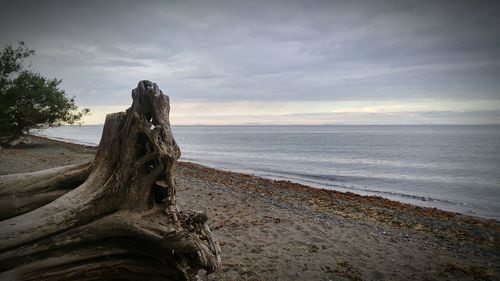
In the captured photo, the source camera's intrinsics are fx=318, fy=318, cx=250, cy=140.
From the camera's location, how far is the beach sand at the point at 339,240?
6991 millimetres

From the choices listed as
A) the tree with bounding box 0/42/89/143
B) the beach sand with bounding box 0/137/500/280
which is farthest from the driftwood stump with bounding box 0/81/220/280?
the tree with bounding box 0/42/89/143

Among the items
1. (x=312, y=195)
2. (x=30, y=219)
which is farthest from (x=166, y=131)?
(x=312, y=195)

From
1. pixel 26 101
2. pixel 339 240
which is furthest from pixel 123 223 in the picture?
pixel 26 101

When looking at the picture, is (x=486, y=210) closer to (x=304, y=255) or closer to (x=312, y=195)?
(x=312, y=195)

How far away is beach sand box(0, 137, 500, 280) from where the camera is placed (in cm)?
699

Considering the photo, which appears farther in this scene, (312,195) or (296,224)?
(312,195)

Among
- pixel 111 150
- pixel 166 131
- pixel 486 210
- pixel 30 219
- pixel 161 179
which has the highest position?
pixel 166 131

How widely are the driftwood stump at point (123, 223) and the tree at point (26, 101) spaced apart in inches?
962

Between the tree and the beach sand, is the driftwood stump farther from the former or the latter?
the tree

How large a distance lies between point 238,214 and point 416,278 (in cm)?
579

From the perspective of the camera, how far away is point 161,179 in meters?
4.36

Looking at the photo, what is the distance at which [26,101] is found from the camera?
91.1ft

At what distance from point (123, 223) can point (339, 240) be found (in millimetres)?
6724

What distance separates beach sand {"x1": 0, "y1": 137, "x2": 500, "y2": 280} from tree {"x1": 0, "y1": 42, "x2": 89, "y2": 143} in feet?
45.1
